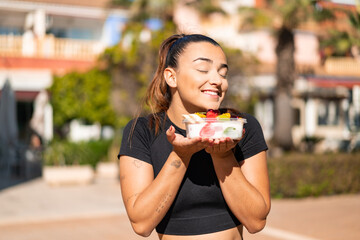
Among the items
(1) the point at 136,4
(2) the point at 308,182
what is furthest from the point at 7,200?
(1) the point at 136,4

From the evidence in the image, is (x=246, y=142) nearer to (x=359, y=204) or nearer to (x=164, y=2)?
(x=359, y=204)

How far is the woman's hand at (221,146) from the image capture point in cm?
175

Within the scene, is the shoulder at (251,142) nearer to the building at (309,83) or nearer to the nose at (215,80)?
the nose at (215,80)

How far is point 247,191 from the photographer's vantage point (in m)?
1.94

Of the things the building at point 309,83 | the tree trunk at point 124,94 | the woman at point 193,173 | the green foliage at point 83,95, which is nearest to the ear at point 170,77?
the woman at point 193,173

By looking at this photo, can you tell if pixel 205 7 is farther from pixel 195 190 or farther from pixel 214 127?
pixel 214 127

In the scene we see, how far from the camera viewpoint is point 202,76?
2.00 metres

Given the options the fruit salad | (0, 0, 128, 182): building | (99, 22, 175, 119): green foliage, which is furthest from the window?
the fruit salad

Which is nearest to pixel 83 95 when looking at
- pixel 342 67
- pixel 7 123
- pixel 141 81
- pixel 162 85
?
pixel 7 123

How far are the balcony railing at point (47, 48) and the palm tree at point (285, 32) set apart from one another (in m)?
10.2

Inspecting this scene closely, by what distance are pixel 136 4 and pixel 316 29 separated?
16.3m

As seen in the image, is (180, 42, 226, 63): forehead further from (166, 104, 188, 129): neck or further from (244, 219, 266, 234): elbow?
(244, 219, 266, 234): elbow

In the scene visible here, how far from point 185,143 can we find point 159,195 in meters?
0.25

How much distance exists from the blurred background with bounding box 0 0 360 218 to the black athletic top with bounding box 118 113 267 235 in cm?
77
